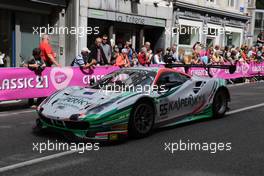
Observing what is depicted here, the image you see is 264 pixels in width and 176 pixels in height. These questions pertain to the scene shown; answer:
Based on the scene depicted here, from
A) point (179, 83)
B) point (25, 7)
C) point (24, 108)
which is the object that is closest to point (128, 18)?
point (25, 7)

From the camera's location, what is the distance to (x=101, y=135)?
20.7 feet

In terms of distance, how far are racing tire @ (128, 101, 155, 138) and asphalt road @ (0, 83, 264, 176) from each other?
0.15 metres

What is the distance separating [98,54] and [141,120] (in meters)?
6.71

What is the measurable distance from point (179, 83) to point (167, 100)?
70cm

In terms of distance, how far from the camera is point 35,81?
34.5ft

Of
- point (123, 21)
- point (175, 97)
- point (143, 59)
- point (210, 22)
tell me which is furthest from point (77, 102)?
point (210, 22)

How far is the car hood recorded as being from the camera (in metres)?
6.42

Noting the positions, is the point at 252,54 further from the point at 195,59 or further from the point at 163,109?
the point at 163,109

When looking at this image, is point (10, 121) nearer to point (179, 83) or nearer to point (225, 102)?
point (179, 83)

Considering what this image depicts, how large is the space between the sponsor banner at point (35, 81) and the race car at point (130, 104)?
9.77ft

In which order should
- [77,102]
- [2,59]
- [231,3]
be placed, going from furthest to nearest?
[231,3], [2,59], [77,102]

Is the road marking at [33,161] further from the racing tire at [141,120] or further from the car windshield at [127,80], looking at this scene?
the car windshield at [127,80]

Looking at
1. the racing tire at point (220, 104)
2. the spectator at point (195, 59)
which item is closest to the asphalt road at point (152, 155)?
the racing tire at point (220, 104)

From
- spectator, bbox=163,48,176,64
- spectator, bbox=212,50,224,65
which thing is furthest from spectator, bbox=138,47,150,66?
spectator, bbox=212,50,224,65
